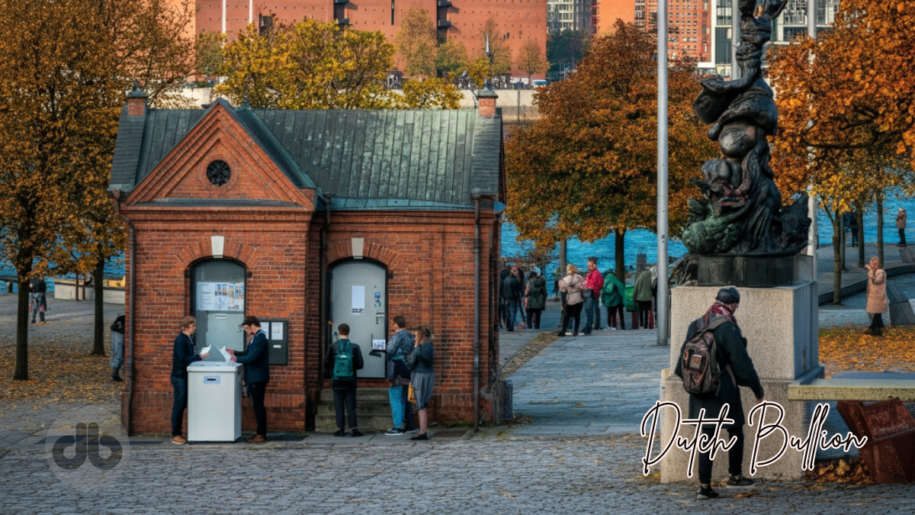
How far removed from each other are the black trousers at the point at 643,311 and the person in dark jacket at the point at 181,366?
17358 mm

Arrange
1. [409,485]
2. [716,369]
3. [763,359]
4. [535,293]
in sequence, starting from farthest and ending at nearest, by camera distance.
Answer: [535,293]
[409,485]
[763,359]
[716,369]

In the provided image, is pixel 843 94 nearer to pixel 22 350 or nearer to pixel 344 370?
pixel 344 370

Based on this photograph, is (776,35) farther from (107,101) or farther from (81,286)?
(107,101)

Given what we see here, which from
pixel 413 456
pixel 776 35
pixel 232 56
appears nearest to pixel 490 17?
pixel 776 35

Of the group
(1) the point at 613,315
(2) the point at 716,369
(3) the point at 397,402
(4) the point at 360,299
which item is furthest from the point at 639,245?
(2) the point at 716,369

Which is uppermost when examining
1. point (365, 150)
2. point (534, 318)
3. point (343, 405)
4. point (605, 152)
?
point (605, 152)

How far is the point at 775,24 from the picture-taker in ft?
524

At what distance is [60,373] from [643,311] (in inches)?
568

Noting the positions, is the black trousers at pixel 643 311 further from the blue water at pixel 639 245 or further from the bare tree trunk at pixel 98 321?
the blue water at pixel 639 245

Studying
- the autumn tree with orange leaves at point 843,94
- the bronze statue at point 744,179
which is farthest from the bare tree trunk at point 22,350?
the bronze statue at point 744,179

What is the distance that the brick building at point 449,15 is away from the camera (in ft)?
568

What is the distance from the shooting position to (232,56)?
151ft

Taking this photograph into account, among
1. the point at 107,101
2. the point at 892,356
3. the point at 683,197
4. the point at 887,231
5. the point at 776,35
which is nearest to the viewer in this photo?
the point at 892,356

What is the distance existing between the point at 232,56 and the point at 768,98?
1352 inches
